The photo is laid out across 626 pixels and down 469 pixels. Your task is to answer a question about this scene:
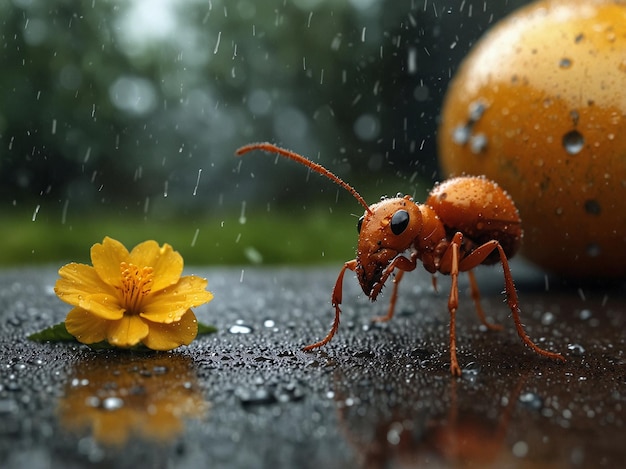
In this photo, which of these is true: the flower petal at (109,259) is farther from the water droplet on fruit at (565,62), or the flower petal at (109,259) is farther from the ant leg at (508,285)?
the water droplet on fruit at (565,62)

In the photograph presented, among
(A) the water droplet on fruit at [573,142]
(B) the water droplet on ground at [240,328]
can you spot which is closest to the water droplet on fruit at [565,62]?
(A) the water droplet on fruit at [573,142]

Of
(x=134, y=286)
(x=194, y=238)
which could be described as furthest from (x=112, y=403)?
(x=194, y=238)

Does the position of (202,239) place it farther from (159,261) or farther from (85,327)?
(85,327)

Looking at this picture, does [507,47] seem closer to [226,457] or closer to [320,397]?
[320,397]

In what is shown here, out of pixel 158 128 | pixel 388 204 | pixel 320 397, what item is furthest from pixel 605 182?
pixel 158 128

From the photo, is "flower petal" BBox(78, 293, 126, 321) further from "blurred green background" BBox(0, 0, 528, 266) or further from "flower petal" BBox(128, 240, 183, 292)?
"blurred green background" BBox(0, 0, 528, 266)

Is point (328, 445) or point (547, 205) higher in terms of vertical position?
point (547, 205)
